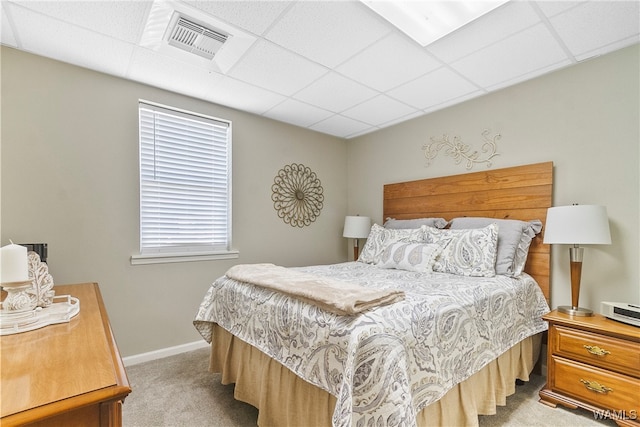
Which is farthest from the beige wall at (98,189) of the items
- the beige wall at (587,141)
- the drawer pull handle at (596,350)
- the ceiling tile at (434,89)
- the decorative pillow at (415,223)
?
the drawer pull handle at (596,350)

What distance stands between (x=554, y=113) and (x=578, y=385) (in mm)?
2044

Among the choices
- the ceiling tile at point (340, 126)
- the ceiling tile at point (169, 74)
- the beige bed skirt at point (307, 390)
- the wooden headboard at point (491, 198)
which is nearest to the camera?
the beige bed skirt at point (307, 390)

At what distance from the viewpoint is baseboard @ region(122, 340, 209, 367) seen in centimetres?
262

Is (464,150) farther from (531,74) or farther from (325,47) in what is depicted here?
→ (325,47)

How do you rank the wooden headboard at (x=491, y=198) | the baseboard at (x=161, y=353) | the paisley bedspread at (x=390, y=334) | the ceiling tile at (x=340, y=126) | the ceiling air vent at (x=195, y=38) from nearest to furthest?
the paisley bedspread at (x=390, y=334) → the ceiling air vent at (x=195, y=38) → the wooden headboard at (x=491, y=198) → the baseboard at (x=161, y=353) → the ceiling tile at (x=340, y=126)

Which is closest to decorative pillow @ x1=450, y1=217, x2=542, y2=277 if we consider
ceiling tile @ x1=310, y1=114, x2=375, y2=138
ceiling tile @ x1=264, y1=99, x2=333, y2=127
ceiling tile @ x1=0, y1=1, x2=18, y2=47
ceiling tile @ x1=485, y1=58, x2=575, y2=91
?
ceiling tile @ x1=485, y1=58, x2=575, y2=91

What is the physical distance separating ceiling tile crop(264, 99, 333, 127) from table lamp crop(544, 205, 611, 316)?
7.63ft

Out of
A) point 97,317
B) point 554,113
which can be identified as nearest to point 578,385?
point 554,113

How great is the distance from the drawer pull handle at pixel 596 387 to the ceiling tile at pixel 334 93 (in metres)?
2.67

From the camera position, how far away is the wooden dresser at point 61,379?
0.66 m

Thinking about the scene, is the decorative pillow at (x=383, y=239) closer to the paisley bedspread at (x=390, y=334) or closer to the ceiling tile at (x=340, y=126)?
the paisley bedspread at (x=390, y=334)

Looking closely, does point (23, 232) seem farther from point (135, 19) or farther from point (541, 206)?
point (541, 206)

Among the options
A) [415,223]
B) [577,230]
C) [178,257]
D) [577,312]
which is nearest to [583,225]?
[577,230]

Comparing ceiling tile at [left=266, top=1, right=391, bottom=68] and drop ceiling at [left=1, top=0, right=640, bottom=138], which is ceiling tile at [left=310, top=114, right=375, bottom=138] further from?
ceiling tile at [left=266, top=1, right=391, bottom=68]
